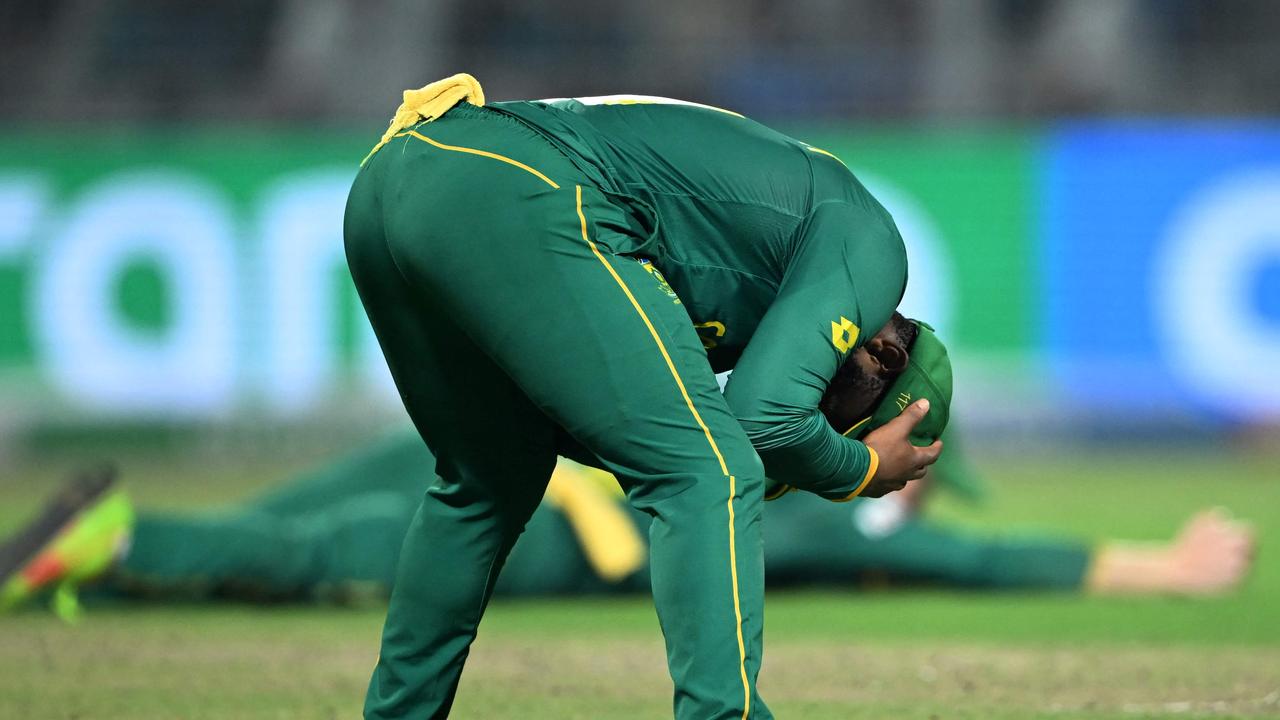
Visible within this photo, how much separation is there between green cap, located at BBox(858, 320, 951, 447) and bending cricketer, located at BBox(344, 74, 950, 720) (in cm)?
2

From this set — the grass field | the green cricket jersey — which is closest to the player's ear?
the green cricket jersey

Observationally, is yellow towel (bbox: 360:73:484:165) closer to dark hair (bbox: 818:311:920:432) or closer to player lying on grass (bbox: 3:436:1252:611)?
dark hair (bbox: 818:311:920:432)

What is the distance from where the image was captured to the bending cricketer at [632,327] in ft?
9.08

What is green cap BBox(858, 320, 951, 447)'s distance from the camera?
314 centimetres

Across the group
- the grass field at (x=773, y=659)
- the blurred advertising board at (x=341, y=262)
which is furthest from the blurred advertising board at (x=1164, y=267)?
the grass field at (x=773, y=659)

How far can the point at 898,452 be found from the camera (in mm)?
3080

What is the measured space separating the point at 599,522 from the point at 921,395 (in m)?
2.46

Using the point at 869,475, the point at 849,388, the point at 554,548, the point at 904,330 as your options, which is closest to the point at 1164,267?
the point at 554,548

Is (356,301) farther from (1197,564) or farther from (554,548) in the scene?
(1197,564)

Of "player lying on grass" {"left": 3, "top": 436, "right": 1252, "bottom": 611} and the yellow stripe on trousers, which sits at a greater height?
the yellow stripe on trousers

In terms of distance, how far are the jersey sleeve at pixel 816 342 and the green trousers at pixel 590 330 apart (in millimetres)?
72

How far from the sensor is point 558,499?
18.2ft

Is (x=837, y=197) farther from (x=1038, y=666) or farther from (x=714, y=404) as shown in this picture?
(x=1038, y=666)

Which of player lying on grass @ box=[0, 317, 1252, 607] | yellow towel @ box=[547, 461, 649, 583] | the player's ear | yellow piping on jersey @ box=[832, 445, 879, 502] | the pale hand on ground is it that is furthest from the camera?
the pale hand on ground
